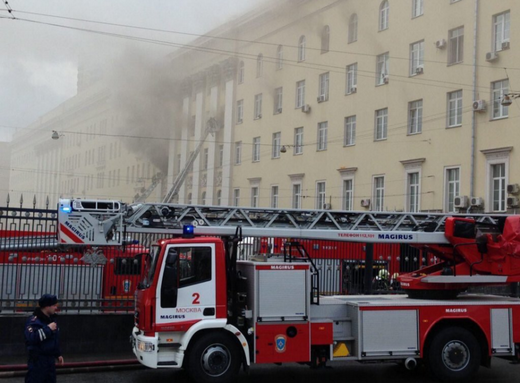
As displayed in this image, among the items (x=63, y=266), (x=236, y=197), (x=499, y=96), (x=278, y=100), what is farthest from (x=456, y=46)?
(x=63, y=266)

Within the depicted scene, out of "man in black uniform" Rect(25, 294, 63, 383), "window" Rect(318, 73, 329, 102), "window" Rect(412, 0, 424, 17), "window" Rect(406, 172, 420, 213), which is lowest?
"man in black uniform" Rect(25, 294, 63, 383)

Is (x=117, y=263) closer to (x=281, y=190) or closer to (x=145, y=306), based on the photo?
(x=145, y=306)

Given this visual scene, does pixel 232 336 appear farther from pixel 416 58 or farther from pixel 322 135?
pixel 322 135

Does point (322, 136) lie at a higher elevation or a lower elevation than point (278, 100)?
lower

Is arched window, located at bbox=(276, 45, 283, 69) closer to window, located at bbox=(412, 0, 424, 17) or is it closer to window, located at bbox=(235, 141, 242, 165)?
window, located at bbox=(235, 141, 242, 165)

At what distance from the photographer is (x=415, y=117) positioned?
1339 inches

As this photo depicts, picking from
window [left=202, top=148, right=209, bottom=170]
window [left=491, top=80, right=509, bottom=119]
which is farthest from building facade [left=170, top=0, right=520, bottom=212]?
window [left=202, top=148, right=209, bottom=170]

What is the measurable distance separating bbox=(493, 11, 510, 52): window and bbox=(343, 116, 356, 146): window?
1010 centimetres

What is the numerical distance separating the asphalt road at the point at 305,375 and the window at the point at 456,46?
21.0 m

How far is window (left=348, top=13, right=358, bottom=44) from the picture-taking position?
3844 centimetres

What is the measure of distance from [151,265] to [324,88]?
3135cm

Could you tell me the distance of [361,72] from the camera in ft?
123

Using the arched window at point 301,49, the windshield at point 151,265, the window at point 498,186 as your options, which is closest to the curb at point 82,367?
the windshield at point 151,265

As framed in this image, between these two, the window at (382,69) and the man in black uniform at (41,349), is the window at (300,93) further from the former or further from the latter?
the man in black uniform at (41,349)
